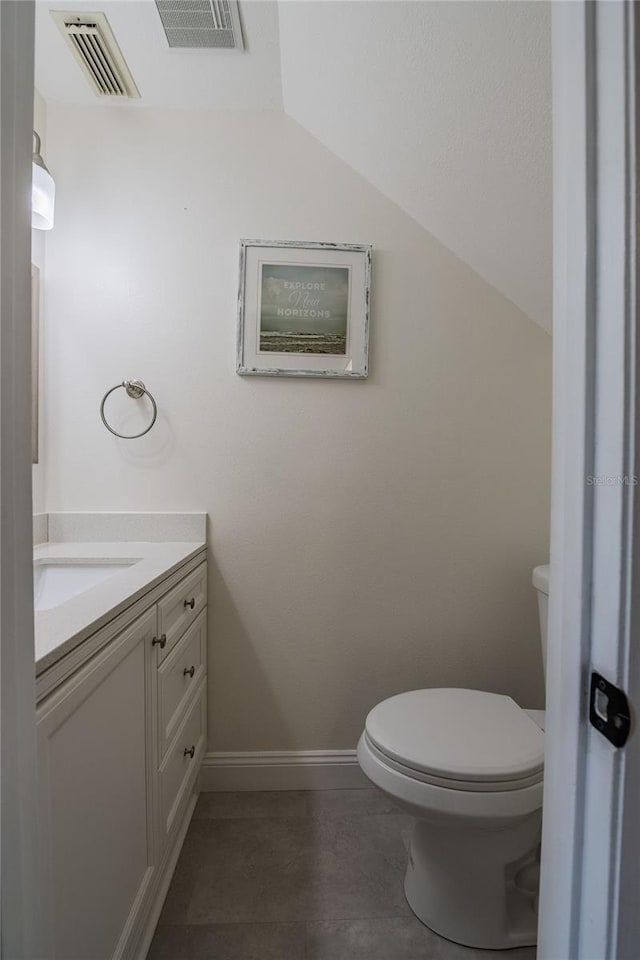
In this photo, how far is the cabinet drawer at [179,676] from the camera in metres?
1.00

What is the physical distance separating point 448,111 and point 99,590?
1470 mm

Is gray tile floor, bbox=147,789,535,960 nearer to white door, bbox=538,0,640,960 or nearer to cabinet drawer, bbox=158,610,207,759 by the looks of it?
cabinet drawer, bbox=158,610,207,759

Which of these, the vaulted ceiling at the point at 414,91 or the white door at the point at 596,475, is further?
the vaulted ceiling at the point at 414,91

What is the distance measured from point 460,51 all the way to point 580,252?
3.39 feet

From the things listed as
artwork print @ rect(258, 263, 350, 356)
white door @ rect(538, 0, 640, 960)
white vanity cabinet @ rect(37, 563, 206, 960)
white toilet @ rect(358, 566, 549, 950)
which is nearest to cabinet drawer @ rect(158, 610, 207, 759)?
white vanity cabinet @ rect(37, 563, 206, 960)

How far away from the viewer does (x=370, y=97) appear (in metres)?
1.24

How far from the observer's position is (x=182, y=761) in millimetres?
1167

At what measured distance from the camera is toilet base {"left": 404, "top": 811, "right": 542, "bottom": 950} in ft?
3.28

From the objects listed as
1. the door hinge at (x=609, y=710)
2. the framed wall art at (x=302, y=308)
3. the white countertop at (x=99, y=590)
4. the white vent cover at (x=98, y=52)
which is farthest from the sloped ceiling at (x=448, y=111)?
the white countertop at (x=99, y=590)

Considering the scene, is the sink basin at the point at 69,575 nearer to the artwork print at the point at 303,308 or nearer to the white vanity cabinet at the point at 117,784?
the white vanity cabinet at the point at 117,784

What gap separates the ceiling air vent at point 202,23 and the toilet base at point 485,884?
6.93 ft

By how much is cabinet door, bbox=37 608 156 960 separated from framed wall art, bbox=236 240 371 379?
3.06ft

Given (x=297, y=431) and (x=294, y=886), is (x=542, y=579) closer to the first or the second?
(x=297, y=431)

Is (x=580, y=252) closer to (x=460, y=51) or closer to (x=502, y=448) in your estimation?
(x=460, y=51)
